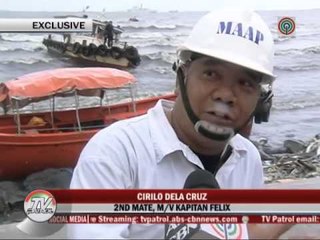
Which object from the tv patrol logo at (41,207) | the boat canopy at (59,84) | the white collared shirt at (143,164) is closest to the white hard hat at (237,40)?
the white collared shirt at (143,164)

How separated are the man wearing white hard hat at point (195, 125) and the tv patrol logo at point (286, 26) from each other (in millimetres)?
524

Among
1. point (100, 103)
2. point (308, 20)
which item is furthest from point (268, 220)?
point (100, 103)

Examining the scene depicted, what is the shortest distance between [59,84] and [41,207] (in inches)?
141

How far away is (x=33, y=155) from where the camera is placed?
4.98 metres

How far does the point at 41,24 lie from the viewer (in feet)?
5.69

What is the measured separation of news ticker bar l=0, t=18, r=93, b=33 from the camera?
171cm

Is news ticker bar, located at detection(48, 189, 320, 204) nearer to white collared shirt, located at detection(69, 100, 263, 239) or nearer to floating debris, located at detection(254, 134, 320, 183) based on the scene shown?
white collared shirt, located at detection(69, 100, 263, 239)

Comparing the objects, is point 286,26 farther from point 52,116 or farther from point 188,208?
point 52,116

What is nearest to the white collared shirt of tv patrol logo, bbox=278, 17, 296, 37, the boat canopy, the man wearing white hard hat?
the man wearing white hard hat

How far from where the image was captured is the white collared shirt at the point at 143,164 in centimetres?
114

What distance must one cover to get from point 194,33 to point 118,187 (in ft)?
1.15

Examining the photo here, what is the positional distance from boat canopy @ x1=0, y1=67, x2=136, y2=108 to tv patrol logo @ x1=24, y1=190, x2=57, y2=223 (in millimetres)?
2430

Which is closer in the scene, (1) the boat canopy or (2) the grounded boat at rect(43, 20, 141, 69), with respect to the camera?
(2) the grounded boat at rect(43, 20, 141, 69)

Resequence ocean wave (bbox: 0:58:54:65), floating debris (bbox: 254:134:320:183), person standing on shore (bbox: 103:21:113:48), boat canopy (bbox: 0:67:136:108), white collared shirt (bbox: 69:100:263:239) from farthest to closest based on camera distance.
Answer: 1. floating debris (bbox: 254:134:320:183)
2. boat canopy (bbox: 0:67:136:108)
3. ocean wave (bbox: 0:58:54:65)
4. person standing on shore (bbox: 103:21:113:48)
5. white collared shirt (bbox: 69:100:263:239)
